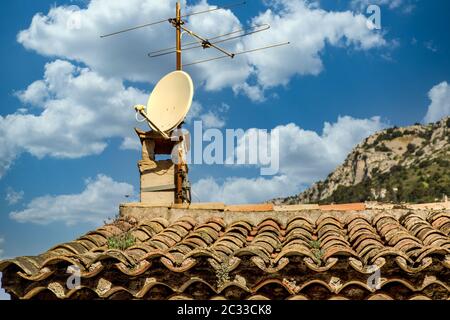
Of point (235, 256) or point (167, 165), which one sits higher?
point (167, 165)

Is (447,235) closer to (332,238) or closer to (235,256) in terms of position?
(332,238)

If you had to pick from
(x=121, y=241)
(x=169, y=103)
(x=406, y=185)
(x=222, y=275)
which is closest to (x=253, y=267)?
(x=222, y=275)

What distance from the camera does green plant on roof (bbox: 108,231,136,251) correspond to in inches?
345

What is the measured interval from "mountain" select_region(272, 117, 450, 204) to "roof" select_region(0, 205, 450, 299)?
46.8 m

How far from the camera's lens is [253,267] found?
739cm

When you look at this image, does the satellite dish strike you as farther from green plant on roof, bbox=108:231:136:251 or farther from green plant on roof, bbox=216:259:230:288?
green plant on roof, bbox=216:259:230:288

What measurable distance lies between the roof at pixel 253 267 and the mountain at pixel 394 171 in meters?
46.8

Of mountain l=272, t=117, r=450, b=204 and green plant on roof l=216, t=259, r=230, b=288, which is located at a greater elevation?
mountain l=272, t=117, r=450, b=204

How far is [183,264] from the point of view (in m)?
7.56

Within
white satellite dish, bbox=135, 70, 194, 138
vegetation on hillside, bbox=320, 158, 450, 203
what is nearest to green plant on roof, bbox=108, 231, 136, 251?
white satellite dish, bbox=135, 70, 194, 138

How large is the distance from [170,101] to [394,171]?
71158 mm
